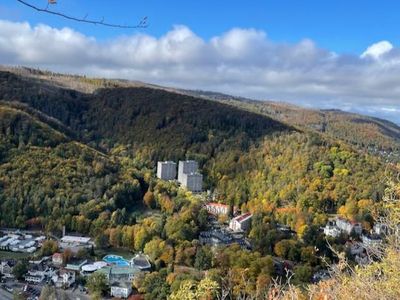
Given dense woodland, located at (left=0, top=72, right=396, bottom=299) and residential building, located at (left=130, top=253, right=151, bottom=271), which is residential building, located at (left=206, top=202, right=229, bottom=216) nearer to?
dense woodland, located at (left=0, top=72, right=396, bottom=299)

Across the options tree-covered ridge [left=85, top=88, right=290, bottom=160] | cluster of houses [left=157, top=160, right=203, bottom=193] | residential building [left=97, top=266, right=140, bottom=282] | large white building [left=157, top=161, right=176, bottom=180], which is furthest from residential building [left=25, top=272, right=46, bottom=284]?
tree-covered ridge [left=85, top=88, right=290, bottom=160]

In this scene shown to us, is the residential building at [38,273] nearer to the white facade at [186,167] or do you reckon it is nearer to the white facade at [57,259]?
the white facade at [57,259]

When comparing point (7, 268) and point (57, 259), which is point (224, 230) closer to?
point (57, 259)

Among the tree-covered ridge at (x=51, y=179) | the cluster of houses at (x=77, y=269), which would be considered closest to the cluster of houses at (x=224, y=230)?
the cluster of houses at (x=77, y=269)

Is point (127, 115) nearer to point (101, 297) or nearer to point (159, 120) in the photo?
point (159, 120)

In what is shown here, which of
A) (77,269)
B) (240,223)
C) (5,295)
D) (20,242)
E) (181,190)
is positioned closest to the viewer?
(5,295)

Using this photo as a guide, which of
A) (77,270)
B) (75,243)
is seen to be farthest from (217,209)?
(77,270)
